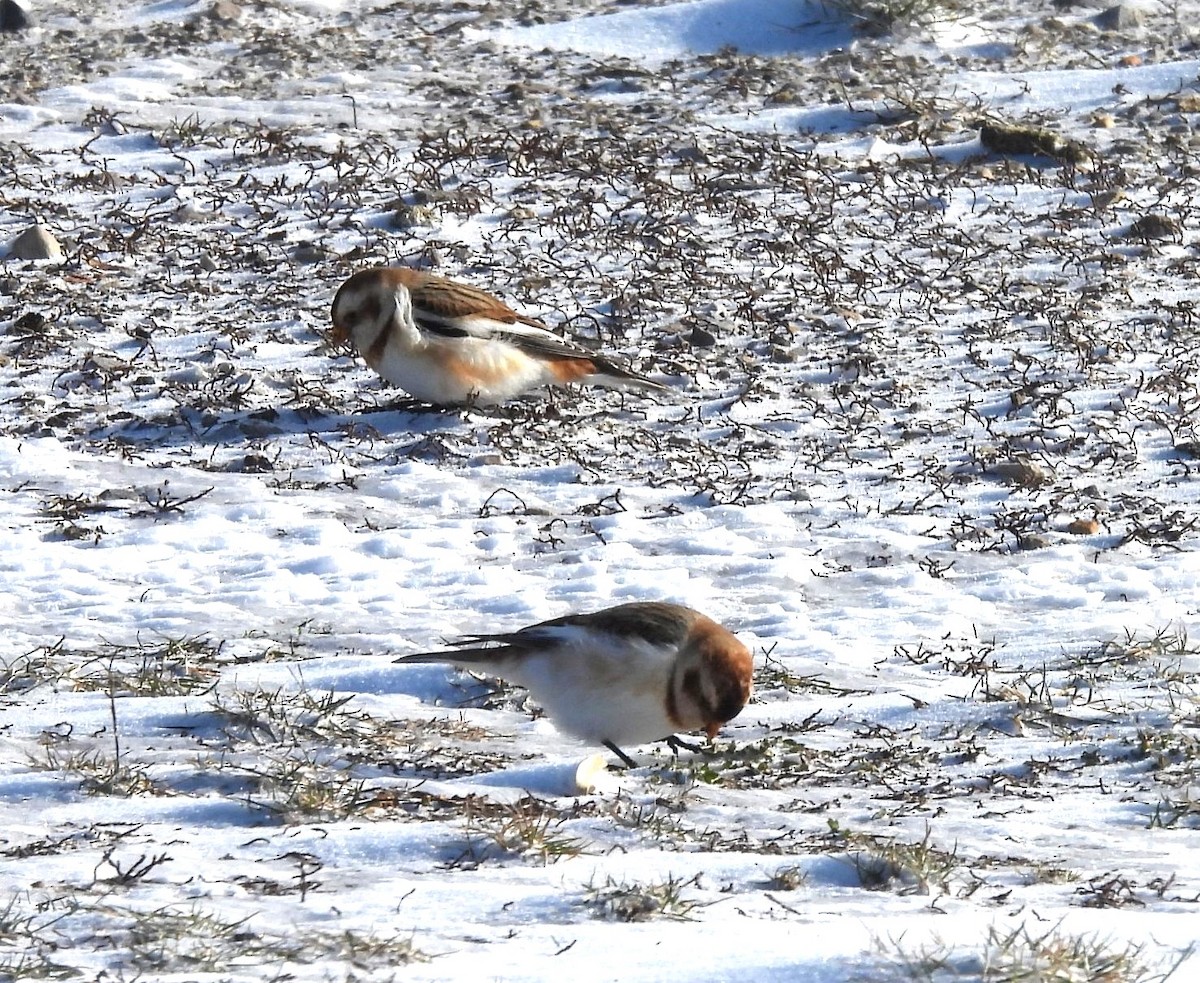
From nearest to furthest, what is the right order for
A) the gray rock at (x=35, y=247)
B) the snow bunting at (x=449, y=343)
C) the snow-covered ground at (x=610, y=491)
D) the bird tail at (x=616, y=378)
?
the snow-covered ground at (x=610, y=491)
the snow bunting at (x=449, y=343)
the bird tail at (x=616, y=378)
the gray rock at (x=35, y=247)

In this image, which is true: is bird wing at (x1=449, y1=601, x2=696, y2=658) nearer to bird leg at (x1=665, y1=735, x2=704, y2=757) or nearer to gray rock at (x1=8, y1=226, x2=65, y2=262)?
bird leg at (x1=665, y1=735, x2=704, y2=757)

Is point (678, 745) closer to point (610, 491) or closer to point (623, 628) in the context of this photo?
point (623, 628)

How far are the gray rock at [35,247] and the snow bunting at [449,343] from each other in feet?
6.36

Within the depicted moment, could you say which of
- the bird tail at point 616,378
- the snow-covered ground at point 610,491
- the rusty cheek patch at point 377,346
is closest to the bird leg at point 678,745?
the snow-covered ground at point 610,491

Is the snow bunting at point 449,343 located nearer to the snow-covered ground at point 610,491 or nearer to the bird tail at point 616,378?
the bird tail at point 616,378

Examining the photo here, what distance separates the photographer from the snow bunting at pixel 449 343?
7121mm

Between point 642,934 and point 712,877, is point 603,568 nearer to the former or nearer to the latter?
point 712,877

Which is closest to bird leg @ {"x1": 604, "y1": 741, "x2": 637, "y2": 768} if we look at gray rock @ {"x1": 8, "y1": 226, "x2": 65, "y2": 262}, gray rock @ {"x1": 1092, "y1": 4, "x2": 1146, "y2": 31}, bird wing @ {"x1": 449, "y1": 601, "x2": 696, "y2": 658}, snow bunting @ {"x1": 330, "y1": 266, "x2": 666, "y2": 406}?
bird wing @ {"x1": 449, "y1": 601, "x2": 696, "y2": 658}

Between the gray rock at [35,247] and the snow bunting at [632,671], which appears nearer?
the snow bunting at [632,671]

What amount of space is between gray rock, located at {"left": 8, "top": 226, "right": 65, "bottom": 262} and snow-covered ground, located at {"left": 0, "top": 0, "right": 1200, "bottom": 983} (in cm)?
10

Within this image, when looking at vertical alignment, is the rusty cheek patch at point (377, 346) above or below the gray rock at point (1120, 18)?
below

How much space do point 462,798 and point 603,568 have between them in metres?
1.95

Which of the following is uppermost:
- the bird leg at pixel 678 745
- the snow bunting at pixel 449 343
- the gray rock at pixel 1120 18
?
the gray rock at pixel 1120 18

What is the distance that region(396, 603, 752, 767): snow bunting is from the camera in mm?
4316
